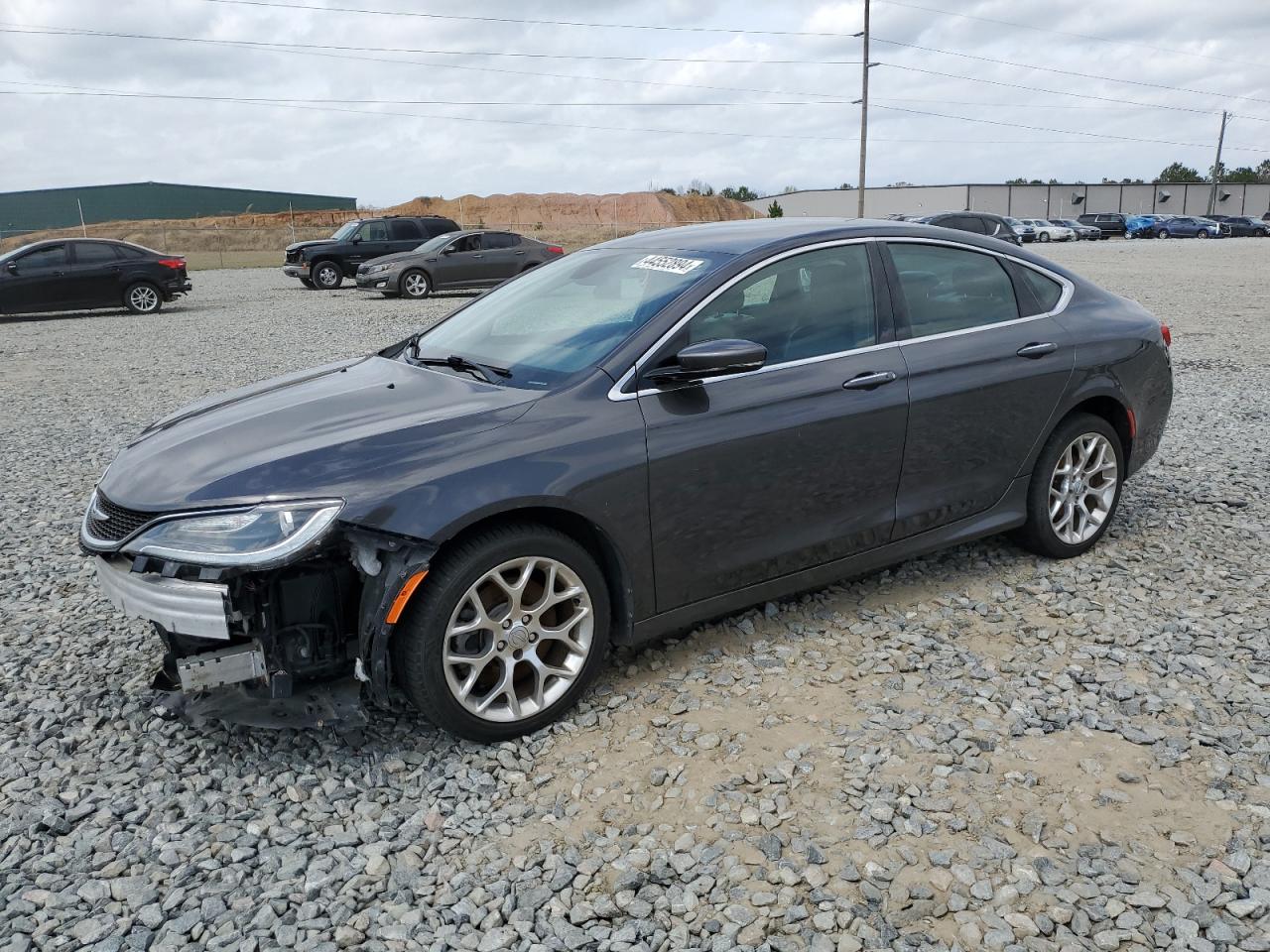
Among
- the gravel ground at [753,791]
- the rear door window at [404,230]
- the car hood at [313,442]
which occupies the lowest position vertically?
the gravel ground at [753,791]

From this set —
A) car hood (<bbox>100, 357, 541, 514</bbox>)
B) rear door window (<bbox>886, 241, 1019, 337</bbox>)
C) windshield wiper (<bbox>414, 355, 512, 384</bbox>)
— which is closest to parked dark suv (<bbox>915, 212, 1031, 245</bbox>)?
rear door window (<bbox>886, 241, 1019, 337</bbox>)

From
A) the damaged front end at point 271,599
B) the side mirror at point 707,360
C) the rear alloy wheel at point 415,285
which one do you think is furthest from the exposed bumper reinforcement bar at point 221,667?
the rear alloy wheel at point 415,285

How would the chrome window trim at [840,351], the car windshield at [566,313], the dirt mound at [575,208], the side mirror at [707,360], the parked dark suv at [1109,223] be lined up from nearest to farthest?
the side mirror at [707,360] < the chrome window trim at [840,351] < the car windshield at [566,313] < the parked dark suv at [1109,223] < the dirt mound at [575,208]

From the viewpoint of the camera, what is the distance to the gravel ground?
8.57ft

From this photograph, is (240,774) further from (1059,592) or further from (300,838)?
(1059,592)

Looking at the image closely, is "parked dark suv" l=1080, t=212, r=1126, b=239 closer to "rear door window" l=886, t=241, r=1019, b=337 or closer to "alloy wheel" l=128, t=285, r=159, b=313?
"alloy wheel" l=128, t=285, r=159, b=313

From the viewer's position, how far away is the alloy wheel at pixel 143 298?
19.4m

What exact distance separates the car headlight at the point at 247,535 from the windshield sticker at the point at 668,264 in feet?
5.56

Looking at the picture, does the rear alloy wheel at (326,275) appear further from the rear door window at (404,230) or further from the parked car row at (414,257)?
the rear door window at (404,230)

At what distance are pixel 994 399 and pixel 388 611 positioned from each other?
2.83 meters

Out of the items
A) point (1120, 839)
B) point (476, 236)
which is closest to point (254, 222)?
point (476, 236)

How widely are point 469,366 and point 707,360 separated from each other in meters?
1.04

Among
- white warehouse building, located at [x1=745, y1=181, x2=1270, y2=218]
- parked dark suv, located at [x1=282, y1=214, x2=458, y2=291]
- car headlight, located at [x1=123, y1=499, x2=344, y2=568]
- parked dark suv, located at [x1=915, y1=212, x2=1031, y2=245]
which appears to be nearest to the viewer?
car headlight, located at [x1=123, y1=499, x2=344, y2=568]

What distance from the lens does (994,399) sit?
4.45m
